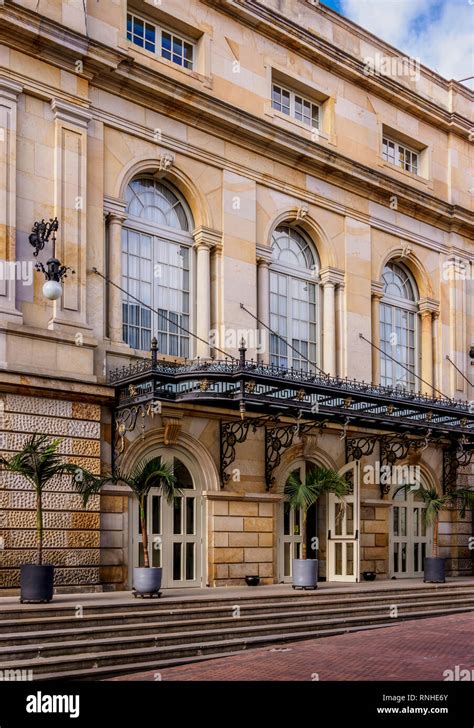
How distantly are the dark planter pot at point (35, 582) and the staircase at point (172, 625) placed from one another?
2.34ft

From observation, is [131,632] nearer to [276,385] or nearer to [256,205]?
[276,385]

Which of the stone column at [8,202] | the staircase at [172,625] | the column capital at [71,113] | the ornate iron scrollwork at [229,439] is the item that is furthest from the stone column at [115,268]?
the staircase at [172,625]

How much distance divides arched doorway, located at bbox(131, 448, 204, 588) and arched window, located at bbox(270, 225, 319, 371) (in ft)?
14.2

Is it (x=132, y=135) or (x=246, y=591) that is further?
(x=132, y=135)

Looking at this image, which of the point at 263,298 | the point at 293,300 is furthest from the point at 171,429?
the point at 293,300

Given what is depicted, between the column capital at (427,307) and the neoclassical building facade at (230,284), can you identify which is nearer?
the neoclassical building facade at (230,284)

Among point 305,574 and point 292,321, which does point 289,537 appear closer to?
point 305,574

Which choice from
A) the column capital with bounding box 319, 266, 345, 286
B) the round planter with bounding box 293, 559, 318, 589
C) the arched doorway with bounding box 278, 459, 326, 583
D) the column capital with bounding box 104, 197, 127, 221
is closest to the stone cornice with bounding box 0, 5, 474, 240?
the column capital with bounding box 104, 197, 127, 221

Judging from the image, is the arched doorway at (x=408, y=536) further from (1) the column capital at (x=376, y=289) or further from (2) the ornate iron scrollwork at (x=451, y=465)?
(1) the column capital at (x=376, y=289)

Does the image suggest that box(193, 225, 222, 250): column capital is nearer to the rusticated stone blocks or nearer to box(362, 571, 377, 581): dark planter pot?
the rusticated stone blocks

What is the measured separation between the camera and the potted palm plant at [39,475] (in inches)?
679
